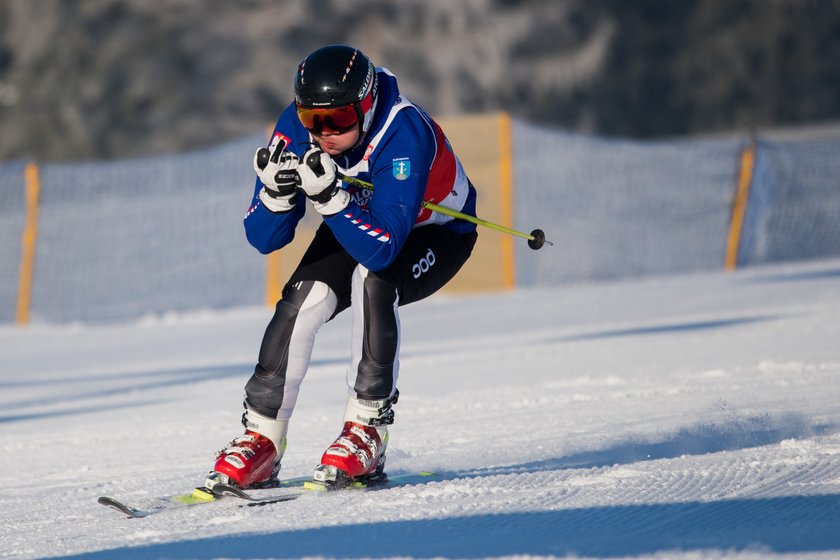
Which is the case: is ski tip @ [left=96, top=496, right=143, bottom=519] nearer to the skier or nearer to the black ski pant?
the skier

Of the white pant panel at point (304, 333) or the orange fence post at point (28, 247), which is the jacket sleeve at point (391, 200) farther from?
the orange fence post at point (28, 247)

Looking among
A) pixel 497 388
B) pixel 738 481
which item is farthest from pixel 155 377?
pixel 738 481

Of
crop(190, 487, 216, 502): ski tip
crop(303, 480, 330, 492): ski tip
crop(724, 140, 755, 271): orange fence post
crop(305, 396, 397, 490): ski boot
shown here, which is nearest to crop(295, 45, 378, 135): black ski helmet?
crop(305, 396, 397, 490): ski boot

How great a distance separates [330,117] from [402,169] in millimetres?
310

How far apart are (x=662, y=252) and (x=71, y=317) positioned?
6772 millimetres

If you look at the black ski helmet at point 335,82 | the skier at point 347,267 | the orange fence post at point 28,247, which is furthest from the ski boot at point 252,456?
the orange fence post at point 28,247

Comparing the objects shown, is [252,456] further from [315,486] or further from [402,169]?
[402,169]

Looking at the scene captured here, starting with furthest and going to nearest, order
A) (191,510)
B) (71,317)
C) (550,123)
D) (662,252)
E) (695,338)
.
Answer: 1. (550,123)
2. (662,252)
3. (71,317)
4. (695,338)
5. (191,510)

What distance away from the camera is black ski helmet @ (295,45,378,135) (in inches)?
185

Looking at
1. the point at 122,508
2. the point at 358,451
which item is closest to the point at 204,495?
the point at 122,508

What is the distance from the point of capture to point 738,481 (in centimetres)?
450

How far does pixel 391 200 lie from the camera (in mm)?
4668

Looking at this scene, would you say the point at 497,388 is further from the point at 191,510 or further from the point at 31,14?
the point at 31,14

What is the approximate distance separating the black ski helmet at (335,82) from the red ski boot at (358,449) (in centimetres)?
101
